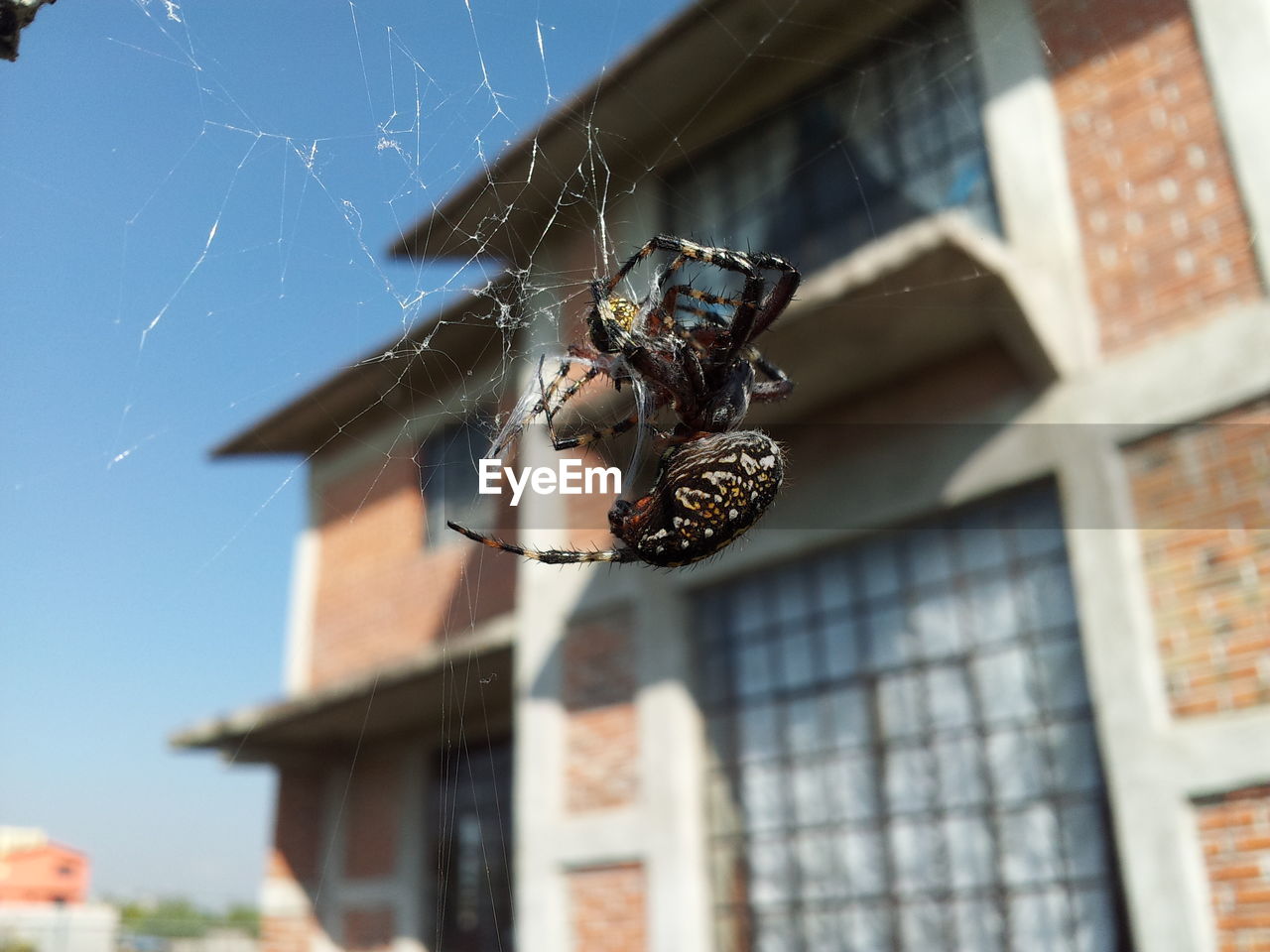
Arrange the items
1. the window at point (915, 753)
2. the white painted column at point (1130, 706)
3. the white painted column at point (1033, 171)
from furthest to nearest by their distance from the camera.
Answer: the white painted column at point (1033, 171)
the window at point (915, 753)
the white painted column at point (1130, 706)

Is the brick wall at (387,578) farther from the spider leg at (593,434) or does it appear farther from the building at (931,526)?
the spider leg at (593,434)

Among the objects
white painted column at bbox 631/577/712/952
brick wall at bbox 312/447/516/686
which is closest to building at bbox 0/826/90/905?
brick wall at bbox 312/447/516/686

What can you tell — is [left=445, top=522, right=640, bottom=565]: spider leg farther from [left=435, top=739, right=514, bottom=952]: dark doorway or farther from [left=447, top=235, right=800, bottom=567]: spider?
[left=435, top=739, right=514, bottom=952]: dark doorway

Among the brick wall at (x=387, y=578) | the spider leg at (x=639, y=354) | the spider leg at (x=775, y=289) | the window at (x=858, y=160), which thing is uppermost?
the window at (x=858, y=160)

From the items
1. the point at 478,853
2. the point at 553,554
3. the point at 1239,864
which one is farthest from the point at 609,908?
the point at 553,554

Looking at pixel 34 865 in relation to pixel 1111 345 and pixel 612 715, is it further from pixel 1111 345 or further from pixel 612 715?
pixel 1111 345

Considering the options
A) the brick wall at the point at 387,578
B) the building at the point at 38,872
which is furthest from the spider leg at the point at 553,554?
the building at the point at 38,872

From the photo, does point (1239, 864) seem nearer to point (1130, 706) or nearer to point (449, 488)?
point (1130, 706)
